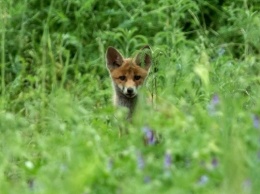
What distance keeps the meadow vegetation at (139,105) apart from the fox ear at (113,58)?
250mm

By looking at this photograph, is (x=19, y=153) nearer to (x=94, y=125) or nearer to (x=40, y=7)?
(x=94, y=125)

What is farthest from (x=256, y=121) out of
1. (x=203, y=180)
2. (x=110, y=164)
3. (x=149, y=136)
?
(x=110, y=164)

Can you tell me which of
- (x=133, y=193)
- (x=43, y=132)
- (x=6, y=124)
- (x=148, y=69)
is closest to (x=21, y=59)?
(x=148, y=69)

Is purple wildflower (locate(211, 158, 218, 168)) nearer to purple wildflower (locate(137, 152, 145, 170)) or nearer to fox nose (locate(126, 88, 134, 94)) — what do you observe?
purple wildflower (locate(137, 152, 145, 170))

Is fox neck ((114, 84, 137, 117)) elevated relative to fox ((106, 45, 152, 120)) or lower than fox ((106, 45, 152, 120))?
lower

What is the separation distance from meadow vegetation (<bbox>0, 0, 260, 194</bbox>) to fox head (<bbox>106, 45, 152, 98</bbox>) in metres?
A: 0.17

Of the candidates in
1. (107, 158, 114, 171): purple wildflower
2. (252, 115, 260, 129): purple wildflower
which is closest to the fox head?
(252, 115, 260, 129): purple wildflower

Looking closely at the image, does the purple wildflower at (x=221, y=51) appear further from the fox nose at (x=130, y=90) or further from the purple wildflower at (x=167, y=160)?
the purple wildflower at (x=167, y=160)

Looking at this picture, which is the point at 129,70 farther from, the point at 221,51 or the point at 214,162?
the point at 214,162

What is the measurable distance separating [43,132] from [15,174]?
4.81 feet

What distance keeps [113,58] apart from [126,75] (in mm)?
255

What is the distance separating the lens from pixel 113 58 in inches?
369

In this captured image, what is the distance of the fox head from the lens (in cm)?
904

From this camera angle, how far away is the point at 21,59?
9992 mm
